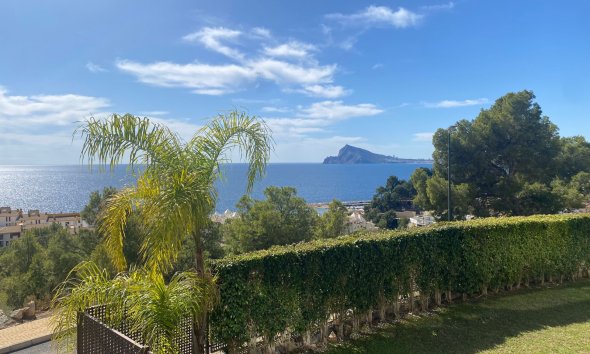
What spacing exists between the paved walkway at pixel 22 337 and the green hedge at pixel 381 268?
4.27 metres

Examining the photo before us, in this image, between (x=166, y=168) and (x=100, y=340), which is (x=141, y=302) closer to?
(x=100, y=340)

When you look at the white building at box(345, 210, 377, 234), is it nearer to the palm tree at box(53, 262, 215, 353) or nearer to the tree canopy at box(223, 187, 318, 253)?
the tree canopy at box(223, 187, 318, 253)

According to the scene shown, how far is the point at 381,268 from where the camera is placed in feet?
21.6

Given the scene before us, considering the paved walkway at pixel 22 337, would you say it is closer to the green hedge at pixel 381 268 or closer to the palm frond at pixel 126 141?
the green hedge at pixel 381 268

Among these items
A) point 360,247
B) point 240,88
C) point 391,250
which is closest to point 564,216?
point 391,250

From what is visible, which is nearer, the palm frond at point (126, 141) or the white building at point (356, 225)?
the palm frond at point (126, 141)

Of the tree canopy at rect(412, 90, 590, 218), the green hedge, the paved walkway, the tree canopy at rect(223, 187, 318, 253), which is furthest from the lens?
the tree canopy at rect(412, 90, 590, 218)

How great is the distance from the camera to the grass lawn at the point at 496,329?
5.78 metres

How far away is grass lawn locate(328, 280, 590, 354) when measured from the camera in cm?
578

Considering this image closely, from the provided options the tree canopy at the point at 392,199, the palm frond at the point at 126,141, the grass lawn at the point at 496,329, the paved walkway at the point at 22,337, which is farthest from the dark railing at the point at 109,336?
the tree canopy at the point at 392,199

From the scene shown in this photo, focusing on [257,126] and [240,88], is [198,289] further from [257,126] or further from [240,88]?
[240,88]

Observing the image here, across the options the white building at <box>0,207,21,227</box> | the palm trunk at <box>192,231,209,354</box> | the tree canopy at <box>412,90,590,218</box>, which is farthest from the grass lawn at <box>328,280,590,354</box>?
the white building at <box>0,207,21,227</box>

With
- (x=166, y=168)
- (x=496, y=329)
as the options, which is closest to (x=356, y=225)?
(x=496, y=329)

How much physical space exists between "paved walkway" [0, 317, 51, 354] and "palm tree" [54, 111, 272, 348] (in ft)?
13.7
